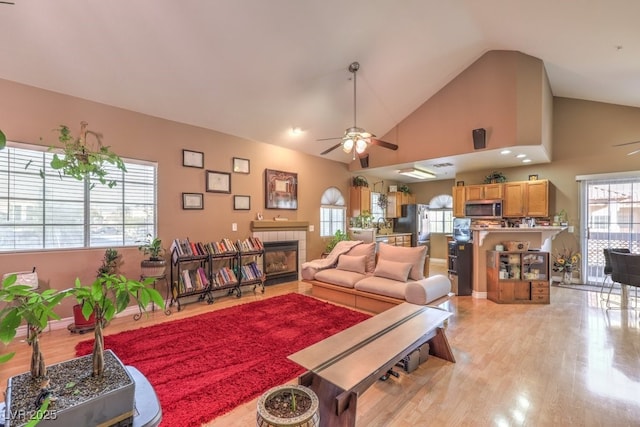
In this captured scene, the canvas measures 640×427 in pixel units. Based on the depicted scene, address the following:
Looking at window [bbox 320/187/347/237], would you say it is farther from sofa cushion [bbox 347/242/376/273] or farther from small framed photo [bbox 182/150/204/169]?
small framed photo [bbox 182/150/204/169]

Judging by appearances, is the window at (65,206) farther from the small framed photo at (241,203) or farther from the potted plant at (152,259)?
the small framed photo at (241,203)

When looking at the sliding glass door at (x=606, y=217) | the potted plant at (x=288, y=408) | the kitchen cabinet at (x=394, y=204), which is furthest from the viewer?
the kitchen cabinet at (x=394, y=204)

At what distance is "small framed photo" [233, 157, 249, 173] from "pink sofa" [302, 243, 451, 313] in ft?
7.20

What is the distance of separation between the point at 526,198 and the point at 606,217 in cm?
142

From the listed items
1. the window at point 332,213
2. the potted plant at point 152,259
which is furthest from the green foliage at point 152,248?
the window at point 332,213

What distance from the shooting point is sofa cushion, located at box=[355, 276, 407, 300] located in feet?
12.6

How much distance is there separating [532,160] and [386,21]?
4374 mm

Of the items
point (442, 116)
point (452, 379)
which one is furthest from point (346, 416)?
point (442, 116)

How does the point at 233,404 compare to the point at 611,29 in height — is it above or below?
below

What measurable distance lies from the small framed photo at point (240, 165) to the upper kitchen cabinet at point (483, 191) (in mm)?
5312

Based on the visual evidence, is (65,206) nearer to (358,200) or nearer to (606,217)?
(358,200)

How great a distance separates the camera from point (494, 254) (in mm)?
4793

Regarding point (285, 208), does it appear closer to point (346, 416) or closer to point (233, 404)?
point (233, 404)

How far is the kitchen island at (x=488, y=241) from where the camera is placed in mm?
4816
